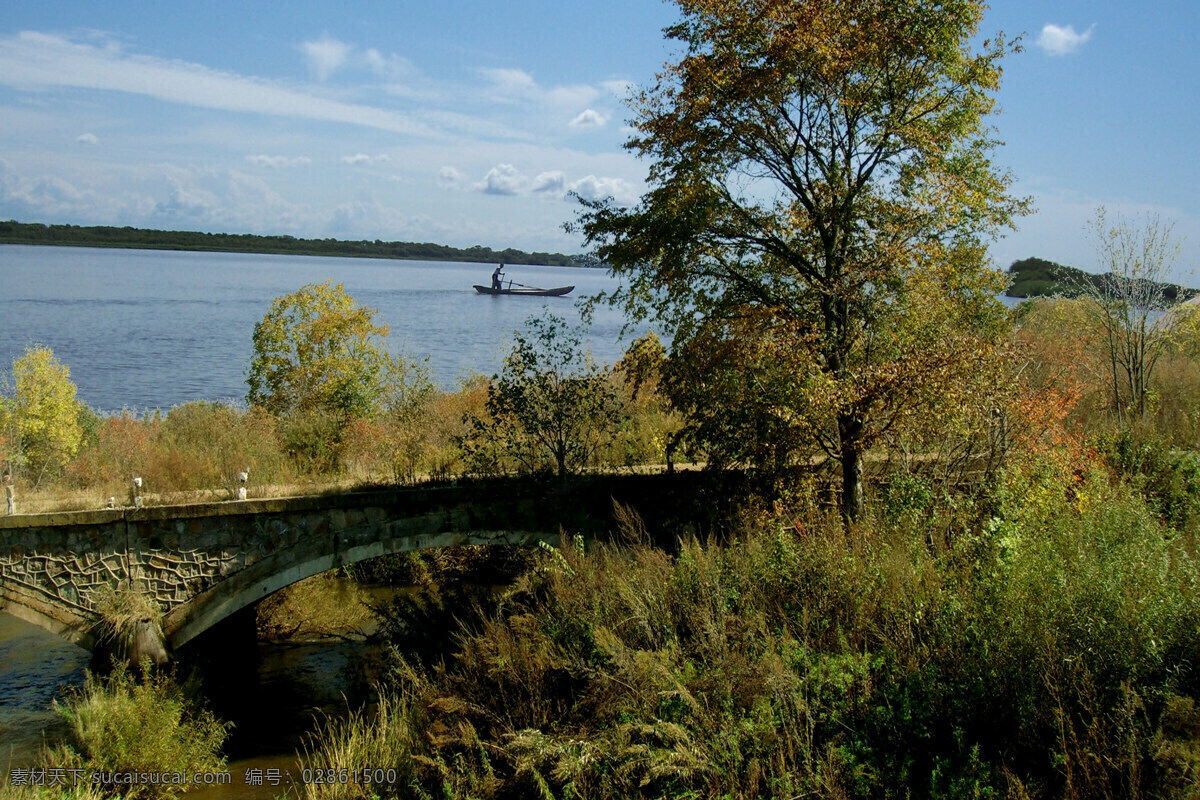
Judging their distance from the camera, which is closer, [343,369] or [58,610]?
[58,610]

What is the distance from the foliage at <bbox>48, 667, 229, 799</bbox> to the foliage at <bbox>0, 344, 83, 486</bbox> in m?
15.9

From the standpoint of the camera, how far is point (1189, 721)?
546cm

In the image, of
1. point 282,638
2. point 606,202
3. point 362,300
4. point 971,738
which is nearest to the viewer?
point 971,738

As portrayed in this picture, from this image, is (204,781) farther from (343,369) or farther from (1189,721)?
(343,369)

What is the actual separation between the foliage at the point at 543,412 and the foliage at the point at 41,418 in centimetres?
1677

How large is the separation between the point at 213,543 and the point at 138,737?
3.03 meters

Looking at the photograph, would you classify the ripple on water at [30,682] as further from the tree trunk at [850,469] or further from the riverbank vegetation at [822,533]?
the tree trunk at [850,469]

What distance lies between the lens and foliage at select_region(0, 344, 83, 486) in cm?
2481

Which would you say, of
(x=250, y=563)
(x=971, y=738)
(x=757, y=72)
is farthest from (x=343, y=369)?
(x=971, y=738)

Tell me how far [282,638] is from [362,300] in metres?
76.3

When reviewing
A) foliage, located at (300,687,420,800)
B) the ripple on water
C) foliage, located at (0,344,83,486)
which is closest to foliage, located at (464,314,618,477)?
foliage, located at (300,687,420,800)

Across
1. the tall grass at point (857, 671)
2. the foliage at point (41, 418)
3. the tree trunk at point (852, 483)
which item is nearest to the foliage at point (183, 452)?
the foliage at point (41, 418)

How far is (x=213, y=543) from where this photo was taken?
43.0ft

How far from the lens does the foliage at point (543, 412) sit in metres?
14.7
